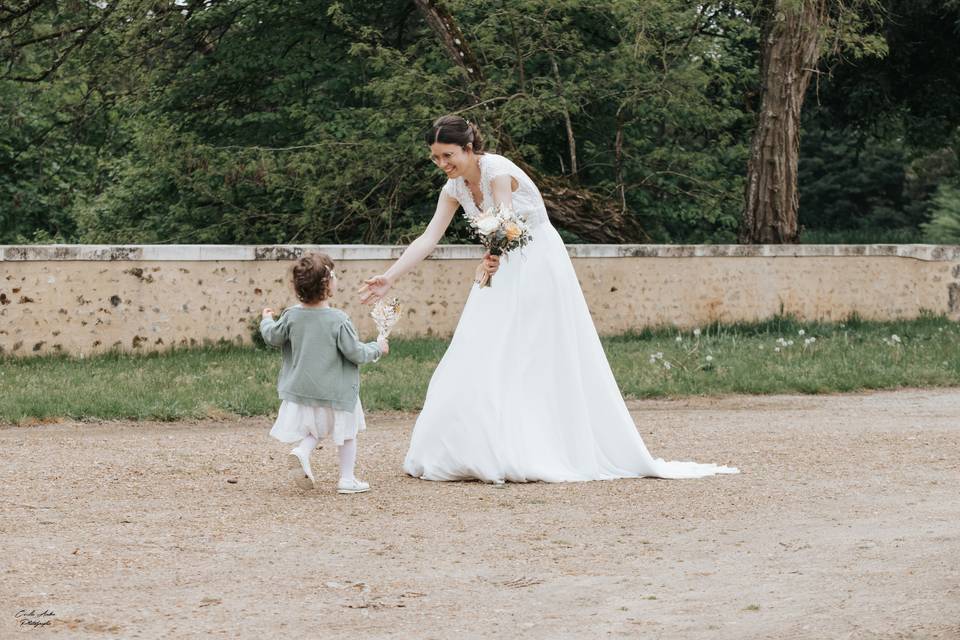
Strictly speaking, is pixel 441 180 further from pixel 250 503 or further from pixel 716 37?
pixel 250 503

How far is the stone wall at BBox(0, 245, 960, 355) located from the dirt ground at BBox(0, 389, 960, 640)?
16.3ft

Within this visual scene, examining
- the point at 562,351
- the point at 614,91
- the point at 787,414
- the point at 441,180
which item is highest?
the point at 614,91

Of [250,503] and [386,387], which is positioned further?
[386,387]

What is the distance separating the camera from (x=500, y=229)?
745 cm

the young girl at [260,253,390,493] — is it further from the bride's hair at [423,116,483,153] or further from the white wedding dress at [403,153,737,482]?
the bride's hair at [423,116,483,153]

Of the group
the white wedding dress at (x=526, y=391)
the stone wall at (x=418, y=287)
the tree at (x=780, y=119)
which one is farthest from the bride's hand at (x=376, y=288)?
the tree at (x=780, y=119)

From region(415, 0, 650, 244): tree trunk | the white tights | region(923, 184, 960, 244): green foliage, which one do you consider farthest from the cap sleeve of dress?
region(923, 184, 960, 244): green foliage

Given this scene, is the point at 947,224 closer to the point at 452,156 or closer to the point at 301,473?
the point at 452,156

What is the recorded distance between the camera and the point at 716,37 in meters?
22.4

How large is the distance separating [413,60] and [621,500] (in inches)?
562

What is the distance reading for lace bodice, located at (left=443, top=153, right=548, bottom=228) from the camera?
24.8 ft

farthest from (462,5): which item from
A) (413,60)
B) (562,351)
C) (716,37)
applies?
(562,351)

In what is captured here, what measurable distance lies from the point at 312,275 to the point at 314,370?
1.61ft

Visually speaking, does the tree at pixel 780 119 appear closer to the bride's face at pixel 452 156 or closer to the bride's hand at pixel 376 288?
the bride's face at pixel 452 156
